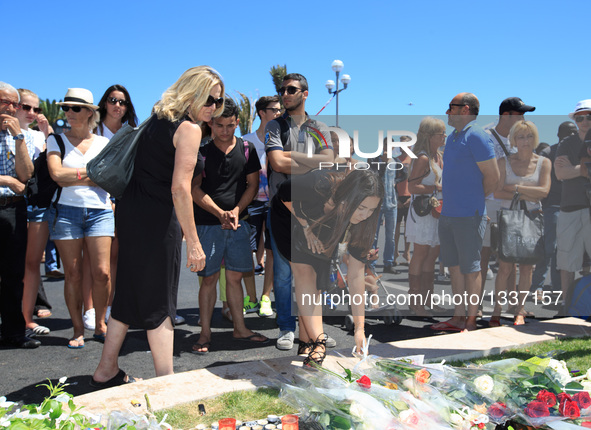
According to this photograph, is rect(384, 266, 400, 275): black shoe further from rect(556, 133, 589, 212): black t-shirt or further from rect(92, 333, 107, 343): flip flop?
rect(92, 333, 107, 343): flip flop

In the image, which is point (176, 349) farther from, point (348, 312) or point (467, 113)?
point (467, 113)

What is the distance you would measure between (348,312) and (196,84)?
298 centimetres

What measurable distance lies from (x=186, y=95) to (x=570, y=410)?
248 cm

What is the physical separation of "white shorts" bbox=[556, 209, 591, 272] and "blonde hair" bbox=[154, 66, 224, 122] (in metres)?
3.66

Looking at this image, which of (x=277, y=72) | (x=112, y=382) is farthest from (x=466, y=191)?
(x=277, y=72)

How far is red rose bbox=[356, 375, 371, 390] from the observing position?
7.95 ft

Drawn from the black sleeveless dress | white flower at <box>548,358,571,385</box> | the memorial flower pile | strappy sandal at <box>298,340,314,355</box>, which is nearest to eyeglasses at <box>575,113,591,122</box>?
the memorial flower pile

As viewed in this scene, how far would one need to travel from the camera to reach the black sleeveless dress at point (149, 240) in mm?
3172

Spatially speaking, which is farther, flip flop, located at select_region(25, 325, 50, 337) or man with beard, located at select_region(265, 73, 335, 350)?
flip flop, located at select_region(25, 325, 50, 337)

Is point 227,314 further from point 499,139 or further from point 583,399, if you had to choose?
point 583,399

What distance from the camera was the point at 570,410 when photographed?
229 cm

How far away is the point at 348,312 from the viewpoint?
5.32m

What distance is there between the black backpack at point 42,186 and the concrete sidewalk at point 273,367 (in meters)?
2.01

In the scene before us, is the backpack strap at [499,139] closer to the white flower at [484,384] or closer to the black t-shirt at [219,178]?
the black t-shirt at [219,178]
